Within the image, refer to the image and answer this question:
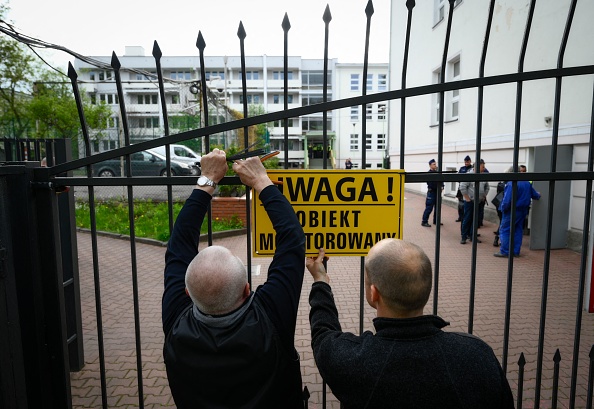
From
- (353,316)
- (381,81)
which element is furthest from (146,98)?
(353,316)

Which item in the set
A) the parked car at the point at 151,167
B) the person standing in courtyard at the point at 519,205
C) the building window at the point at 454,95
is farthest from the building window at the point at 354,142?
the person standing in courtyard at the point at 519,205

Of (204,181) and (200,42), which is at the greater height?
(200,42)

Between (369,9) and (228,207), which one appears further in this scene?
(228,207)

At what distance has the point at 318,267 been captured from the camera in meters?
2.02

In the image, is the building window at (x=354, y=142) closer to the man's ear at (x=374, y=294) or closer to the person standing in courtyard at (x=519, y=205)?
the person standing in courtyard at (x=519, y=205)

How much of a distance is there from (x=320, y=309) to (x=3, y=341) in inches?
69.6

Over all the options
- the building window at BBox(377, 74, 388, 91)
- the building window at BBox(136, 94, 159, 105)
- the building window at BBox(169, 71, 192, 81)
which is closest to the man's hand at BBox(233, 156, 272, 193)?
the building window at BBox(377, 74, 388, 91)

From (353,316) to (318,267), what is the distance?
3.85 m

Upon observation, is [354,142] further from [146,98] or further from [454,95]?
[454,95]

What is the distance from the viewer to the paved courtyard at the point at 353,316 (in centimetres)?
390

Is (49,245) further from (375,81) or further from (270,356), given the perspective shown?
(375,81)

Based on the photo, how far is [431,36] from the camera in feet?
55.5

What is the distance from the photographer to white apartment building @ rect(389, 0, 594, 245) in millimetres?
8273

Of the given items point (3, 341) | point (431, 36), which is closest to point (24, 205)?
point (3, 341)
